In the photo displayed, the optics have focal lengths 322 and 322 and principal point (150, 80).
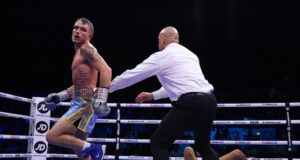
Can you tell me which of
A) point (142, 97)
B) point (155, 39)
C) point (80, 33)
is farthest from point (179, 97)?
point (155, 39)

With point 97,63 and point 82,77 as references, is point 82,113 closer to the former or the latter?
point 82,77

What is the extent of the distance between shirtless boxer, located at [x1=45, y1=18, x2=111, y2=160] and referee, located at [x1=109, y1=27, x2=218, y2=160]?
174 mm

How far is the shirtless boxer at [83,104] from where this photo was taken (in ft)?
8.23

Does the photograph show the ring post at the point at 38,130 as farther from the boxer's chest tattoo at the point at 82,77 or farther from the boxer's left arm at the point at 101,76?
the boxer's left arm at the point at 101,76

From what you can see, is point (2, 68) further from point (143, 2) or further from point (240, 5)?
point (240, 5)

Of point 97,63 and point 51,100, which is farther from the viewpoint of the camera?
point 51,100

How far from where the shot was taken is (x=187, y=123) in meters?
2.31

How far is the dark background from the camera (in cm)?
846

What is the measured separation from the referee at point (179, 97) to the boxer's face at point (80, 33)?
55 centimetres

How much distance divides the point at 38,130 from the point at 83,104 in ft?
5.98

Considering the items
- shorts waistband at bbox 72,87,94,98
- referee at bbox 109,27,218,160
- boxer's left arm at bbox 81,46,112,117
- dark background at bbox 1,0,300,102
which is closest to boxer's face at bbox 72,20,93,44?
boxer's left arm at bbox 81,46,112,117

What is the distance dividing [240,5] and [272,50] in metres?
3.37

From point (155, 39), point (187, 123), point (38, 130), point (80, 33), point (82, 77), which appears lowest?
point (38, 130)

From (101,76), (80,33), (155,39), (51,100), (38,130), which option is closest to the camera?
(101,76)
